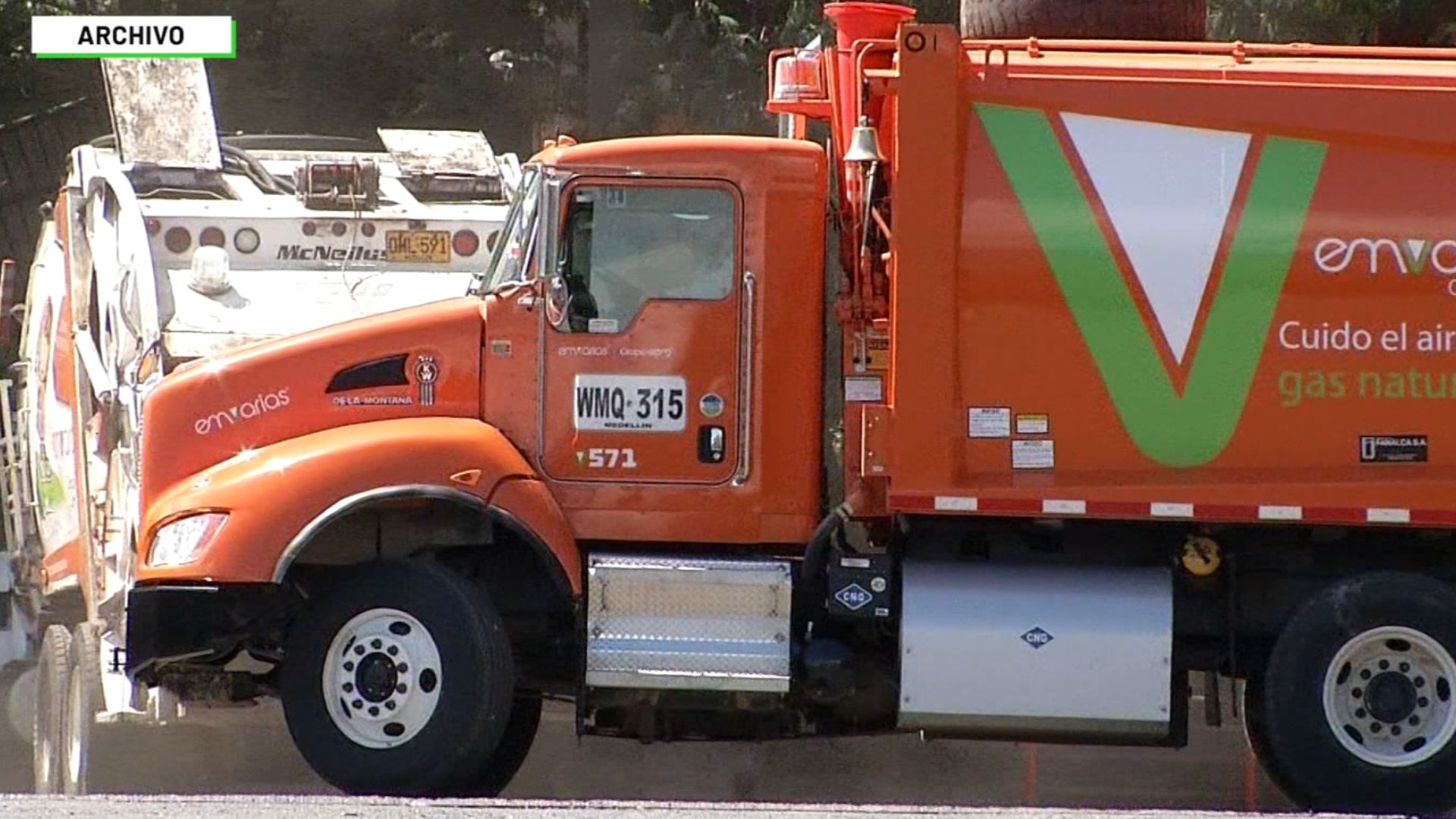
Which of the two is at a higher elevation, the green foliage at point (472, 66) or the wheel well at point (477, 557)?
the green foliage at point (472, 66)

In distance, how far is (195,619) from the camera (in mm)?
7516

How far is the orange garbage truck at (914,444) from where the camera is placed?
7.37 meters

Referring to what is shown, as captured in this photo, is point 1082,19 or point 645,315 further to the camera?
point 1082,19

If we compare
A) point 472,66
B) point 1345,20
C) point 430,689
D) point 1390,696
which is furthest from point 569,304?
point 472,66

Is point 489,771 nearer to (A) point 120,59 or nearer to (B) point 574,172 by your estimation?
(B) point 574,172

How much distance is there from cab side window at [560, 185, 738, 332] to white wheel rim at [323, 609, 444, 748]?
4.12 ft

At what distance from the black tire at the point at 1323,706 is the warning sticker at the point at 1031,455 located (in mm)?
1068

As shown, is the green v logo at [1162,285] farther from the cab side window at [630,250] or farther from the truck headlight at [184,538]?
the truck headlight at [184,538]

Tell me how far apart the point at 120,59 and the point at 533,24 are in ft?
18.9

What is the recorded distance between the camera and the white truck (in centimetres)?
891

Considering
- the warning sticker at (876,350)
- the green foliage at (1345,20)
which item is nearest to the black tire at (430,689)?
the warning sticker at (876,350)

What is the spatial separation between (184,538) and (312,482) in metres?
0.52

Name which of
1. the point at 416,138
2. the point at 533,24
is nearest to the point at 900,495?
the point at 416,138

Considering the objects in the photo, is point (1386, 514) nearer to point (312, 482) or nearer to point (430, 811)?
point (430, 811)
